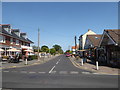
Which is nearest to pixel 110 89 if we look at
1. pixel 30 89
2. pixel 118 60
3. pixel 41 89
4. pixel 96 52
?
pixel 41 89

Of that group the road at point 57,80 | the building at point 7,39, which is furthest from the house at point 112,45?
the building at point 7,39

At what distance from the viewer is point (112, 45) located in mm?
20125

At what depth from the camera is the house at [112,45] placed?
17.7m

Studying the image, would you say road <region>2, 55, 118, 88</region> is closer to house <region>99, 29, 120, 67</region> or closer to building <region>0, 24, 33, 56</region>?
house <region>99, 29, 120, 67</region>

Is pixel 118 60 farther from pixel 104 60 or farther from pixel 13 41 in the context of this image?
pixel 13 41

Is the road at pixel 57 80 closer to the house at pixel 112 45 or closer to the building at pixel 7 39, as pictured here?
the house at pixel 112 45

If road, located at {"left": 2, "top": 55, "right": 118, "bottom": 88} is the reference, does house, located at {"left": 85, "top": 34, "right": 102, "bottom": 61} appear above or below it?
above

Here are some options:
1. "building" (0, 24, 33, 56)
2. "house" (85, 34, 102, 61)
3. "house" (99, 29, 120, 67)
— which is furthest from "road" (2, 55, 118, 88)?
"building" (0, 24, 33, 56)

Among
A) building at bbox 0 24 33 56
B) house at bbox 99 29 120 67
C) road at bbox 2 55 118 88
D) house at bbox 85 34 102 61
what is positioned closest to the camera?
road at bbox 2 55 118 88

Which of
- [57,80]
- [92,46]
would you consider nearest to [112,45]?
[92,46]

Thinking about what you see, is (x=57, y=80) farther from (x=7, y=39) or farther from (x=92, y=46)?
(x=7, y=39)

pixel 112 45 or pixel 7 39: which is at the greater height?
pixel 7 39

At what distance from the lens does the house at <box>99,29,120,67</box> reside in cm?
1773

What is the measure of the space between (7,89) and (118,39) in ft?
45.7
